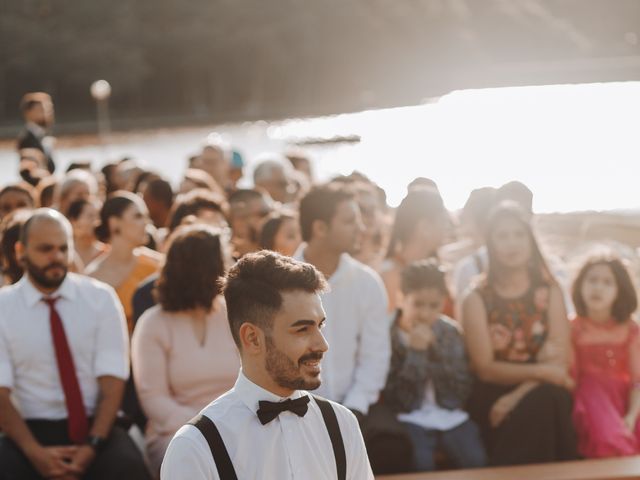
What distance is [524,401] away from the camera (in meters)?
5.45

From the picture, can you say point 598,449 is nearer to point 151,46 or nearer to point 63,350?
point 63,350

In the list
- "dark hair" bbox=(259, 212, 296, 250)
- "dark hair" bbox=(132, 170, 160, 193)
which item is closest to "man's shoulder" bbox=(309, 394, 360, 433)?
"dark hair" bbox=(259, 212, 296, 250)

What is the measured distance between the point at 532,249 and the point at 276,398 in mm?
3103

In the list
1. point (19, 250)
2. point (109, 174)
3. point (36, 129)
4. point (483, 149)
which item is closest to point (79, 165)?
point (109, 174)

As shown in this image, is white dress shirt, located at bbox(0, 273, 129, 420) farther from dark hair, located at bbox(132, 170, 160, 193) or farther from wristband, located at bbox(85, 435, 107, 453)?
dark hair, located at bbox(132, 170, 160, 193)

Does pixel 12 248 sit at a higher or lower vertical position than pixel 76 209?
lower

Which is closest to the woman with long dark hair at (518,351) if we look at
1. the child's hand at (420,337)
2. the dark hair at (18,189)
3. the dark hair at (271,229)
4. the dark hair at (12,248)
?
the child's hand at (420,337)

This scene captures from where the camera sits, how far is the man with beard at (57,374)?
489 centimetres

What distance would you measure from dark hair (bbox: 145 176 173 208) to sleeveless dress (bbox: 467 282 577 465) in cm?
330

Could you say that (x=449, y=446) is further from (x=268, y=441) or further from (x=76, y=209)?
(x=76, y=209)

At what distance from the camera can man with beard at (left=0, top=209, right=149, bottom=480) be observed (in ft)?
16.1

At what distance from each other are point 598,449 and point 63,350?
8.06 ft

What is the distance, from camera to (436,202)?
6309 millimetres

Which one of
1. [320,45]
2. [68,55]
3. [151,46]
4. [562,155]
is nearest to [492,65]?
[320,45]
